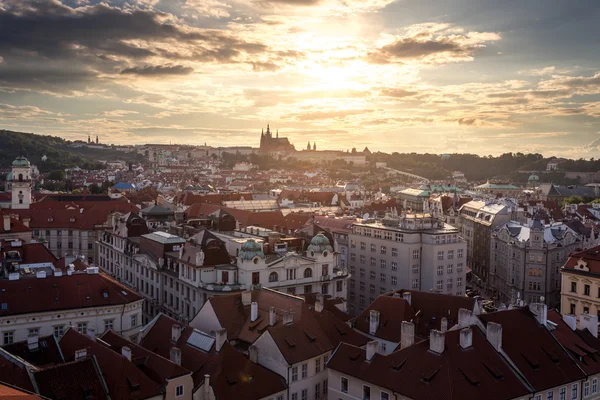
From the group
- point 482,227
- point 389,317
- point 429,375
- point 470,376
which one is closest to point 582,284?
point 389,317

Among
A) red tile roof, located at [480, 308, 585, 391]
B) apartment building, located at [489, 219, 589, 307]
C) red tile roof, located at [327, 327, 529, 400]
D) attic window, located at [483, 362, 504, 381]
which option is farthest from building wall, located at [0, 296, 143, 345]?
apartment building, located at [489, 219, 589, 307]

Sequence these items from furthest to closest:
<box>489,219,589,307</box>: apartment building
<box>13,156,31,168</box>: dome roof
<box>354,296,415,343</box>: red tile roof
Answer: <box>13,156,31,168</box>: dome roof → <box>489,219,589,307</box>: apartment building → <box>354,296,415,343</box>: red tile roof

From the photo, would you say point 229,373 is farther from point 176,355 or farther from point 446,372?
point 446,372

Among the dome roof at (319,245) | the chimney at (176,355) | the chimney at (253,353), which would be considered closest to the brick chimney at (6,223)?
the dome roof at (319,245)

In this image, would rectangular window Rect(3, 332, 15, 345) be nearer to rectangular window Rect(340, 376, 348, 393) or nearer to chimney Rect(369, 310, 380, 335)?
rectangular window Rect(340, 376, 348, 393)

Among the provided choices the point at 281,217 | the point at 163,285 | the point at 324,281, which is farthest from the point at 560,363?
the point at 281,217

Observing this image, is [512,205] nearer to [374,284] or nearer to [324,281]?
[374,284]

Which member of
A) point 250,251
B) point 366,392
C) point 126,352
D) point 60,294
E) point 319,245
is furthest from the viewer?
point 319,245
